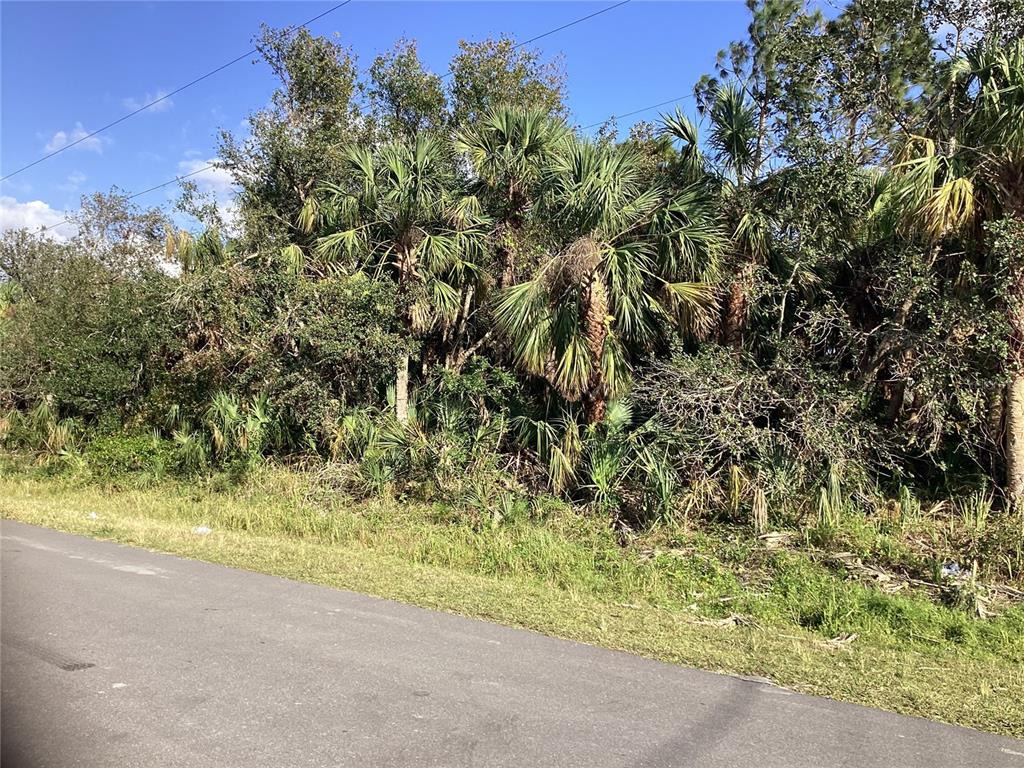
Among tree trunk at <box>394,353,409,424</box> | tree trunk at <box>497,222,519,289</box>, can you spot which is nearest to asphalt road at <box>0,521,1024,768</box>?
tree trunk at <box>394,353,409,424</box>

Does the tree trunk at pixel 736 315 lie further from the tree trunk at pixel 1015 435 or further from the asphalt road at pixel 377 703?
the asphalt road at pixel 377 703

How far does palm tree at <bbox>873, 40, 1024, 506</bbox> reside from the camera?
913cm

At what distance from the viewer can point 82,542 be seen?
10.2 metres

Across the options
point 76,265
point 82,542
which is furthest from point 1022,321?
point 76,265

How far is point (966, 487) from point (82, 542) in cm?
1143

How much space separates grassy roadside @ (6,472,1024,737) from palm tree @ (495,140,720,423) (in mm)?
2305

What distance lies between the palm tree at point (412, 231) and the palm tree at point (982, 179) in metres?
7.23

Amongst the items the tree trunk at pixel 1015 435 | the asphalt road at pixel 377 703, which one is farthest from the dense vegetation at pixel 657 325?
the asphalt road at pixel 377 703

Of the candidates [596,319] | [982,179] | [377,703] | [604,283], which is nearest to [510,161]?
[604,283]

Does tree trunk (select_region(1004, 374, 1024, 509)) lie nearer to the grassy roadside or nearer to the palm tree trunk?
the grassy roadside

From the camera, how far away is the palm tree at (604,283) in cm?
1141

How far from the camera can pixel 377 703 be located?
466 centimetres

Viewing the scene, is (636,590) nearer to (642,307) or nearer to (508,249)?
(642,307)

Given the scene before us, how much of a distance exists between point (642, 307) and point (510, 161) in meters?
3.95
